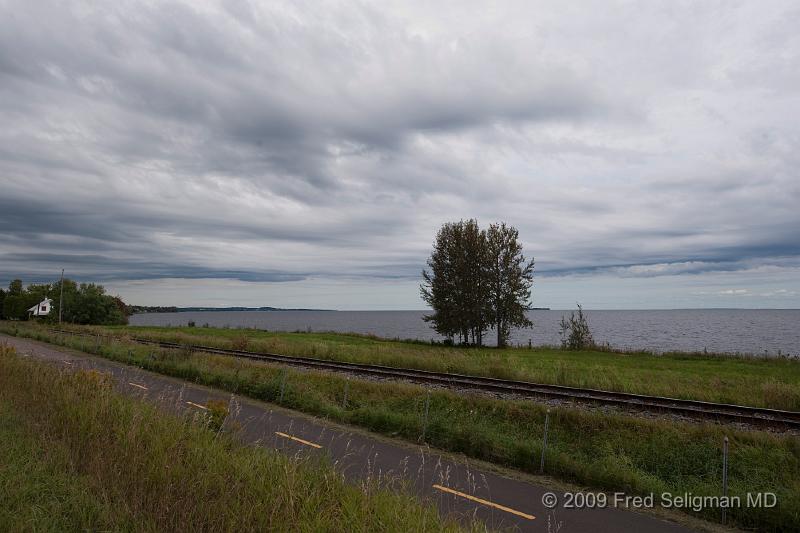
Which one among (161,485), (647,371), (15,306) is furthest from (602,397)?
(15,306)

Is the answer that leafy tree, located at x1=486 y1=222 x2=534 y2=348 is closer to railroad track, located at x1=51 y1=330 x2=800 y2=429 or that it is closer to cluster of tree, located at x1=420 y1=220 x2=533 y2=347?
cluster of tree, located at x1=420 y1=220 x2=533 y2=347

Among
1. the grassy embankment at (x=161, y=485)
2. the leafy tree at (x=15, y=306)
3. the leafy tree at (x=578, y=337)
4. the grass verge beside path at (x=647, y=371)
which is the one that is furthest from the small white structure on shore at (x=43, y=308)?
the grassy embankment at (x=161, y=485)

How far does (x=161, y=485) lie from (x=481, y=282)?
150 feet

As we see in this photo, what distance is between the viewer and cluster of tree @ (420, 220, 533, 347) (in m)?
49.6

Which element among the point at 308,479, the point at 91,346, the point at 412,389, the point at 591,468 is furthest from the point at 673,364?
the point at 91,346

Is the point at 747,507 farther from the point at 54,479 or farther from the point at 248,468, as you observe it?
the point at 54,479

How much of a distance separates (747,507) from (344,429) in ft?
31.8

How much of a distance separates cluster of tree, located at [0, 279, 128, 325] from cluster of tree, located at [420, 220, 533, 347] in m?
74.9

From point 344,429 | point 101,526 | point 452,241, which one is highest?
point 452,241

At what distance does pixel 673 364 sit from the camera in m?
33.3

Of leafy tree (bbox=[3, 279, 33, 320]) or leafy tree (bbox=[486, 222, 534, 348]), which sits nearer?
leafy tree (bbox=[486, 222, 534, 348])

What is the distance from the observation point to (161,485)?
539 centimetres

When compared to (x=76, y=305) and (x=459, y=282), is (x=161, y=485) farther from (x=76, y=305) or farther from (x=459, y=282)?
(x=76, y=305)

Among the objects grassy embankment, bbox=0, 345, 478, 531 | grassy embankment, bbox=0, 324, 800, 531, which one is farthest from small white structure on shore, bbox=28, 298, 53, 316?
grassy embankment, bbox=0, 345, 478, 531
